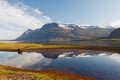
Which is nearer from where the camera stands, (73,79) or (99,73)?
(73,79)

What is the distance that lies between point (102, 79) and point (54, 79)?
9.89m

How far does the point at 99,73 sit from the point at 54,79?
13558 mm

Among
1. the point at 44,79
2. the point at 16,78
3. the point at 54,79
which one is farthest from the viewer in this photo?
the point at 54,79

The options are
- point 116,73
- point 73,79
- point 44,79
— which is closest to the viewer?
point 44,79

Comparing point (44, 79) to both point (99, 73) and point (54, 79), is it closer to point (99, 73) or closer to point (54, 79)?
point (54, 79)

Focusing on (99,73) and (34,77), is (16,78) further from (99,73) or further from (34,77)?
(99,73)

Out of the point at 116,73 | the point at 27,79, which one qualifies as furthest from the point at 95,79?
the point at 27,79

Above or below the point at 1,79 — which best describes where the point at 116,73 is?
below

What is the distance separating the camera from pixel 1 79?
25.8 m

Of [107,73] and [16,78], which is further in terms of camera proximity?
[107,73]

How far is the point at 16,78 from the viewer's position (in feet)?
91.1

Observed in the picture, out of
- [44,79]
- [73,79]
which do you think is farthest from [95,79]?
[44,79]

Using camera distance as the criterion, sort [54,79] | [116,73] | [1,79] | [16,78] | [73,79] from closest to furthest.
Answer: [1,79] → [16,78] → [54,79] → [73,79] → [116,73]

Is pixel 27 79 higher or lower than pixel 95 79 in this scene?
higher
